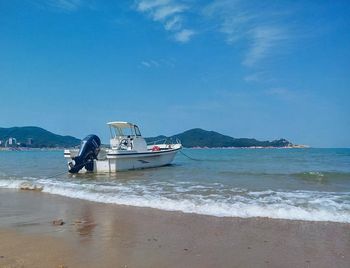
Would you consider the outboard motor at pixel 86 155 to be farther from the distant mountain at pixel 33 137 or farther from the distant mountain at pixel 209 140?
the distant mountain at pixel 33 137

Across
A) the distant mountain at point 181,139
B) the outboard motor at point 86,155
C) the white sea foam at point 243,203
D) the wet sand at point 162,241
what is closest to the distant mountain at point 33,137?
the distant mountain at point 181,139

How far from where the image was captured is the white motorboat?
77.2 feet

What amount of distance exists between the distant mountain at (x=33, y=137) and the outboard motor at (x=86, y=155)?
11170 cm

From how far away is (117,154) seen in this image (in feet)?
78.2

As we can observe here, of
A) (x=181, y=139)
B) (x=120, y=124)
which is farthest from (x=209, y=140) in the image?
(x=120, y=124)

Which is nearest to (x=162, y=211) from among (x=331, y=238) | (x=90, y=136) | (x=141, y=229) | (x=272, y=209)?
(x=141, y=229)

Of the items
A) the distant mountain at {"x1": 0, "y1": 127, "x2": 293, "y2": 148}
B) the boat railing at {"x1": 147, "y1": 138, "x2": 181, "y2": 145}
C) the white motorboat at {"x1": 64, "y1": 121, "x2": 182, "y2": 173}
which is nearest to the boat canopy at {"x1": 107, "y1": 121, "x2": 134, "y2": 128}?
the white motorboat at {"x1": 64, "y1": 121, "x2": 182, "y2": 173}

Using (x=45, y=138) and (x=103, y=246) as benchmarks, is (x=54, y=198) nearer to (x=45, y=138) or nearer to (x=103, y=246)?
(x=103, y=246)

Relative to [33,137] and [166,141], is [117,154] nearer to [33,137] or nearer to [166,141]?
[166,141]

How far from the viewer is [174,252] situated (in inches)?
212

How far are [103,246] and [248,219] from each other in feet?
11.9

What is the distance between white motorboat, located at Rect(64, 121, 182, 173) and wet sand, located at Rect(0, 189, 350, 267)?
14628 mm

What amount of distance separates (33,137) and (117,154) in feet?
445

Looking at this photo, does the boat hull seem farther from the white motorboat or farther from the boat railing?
the boat railing
